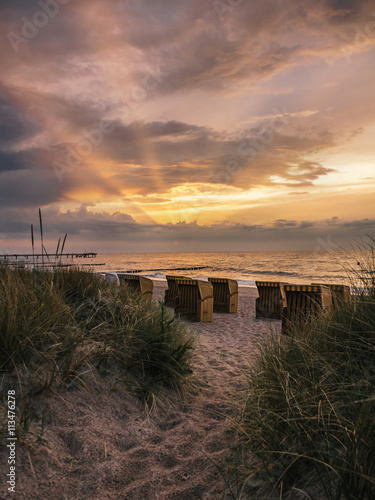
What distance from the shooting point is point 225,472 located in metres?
2.59

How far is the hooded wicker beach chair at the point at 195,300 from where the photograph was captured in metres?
9.63

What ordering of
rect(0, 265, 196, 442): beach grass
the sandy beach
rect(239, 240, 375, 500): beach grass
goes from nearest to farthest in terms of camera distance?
rect(239, 240, 375, 500): beach grass
the sandy beach
rect(0, 265, 196, 442): beach grass

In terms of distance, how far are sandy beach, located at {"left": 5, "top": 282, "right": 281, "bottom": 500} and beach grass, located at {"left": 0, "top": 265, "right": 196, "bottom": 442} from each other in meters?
0.19

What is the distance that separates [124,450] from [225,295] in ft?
29.5

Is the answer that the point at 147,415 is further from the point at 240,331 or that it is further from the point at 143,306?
the point at 240,331

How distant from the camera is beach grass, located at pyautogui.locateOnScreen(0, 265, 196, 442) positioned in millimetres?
3105

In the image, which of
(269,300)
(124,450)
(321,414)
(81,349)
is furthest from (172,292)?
(321,414)

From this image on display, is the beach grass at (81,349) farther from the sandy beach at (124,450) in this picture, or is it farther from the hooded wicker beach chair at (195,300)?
the hooded wicker beach chair at (195,300)

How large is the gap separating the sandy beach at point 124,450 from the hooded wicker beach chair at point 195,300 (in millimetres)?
Result: 5466

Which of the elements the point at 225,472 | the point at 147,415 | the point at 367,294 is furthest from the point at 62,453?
the point at 367,294

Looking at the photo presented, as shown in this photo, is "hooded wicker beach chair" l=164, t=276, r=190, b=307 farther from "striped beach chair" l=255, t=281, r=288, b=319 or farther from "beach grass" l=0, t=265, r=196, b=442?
"beach grass" l=0, t=265, r=196, b=442

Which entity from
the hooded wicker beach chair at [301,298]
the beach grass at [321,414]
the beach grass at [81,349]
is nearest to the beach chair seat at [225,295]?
the hooded wicker beach chair at [301,298]

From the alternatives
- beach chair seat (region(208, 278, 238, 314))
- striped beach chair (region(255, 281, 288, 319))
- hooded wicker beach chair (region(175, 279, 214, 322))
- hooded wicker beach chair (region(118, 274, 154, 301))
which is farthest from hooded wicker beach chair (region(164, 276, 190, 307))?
striped beach chair (region(255, 281, 288, 319))

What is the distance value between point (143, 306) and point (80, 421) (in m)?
2.62
